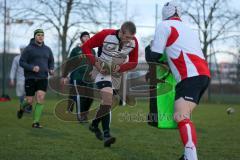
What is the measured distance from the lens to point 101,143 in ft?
22.7

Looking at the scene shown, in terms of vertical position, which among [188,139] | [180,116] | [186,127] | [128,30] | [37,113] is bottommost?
[37,113]

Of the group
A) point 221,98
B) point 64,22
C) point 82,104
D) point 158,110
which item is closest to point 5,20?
point 64,22

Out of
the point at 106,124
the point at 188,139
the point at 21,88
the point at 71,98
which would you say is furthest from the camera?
the point at 21,88

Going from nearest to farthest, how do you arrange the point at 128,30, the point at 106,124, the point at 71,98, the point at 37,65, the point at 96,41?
the point at 128,30 < the point at 96,41 < the point at 106,124 < the point at 37,65 < the point at 71,98

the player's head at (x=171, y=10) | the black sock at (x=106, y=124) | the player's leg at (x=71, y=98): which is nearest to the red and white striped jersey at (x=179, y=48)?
the player's head at (x=171, y=10)

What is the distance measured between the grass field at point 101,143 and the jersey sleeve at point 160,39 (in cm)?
150

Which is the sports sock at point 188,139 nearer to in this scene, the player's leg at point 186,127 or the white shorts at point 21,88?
the player's leg at point 186,127

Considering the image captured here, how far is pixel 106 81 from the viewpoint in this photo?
682 centimetres

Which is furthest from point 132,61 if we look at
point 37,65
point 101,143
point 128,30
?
point 37,65

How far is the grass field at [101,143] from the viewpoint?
580 centimetres

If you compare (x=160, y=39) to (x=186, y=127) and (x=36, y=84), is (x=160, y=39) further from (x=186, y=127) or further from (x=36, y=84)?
(x=36, y=84)

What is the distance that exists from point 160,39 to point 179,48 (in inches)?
9.5

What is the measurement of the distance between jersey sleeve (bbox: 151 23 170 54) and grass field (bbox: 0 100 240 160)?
1.50 m

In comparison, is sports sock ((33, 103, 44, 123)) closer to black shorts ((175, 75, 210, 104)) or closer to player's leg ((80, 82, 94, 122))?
player's leg ((80, 82, 94, 122))
